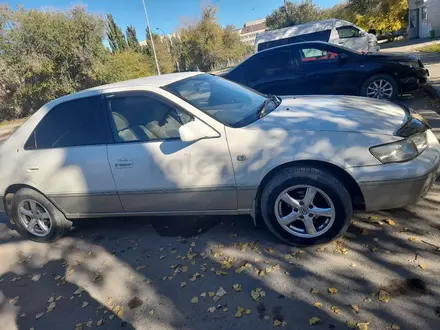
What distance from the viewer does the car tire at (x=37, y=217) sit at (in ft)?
11.9

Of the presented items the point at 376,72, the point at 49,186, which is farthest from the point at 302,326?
the point at 376,72

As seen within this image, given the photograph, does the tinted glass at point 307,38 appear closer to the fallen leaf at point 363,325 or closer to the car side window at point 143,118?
the car side window at point 143,118

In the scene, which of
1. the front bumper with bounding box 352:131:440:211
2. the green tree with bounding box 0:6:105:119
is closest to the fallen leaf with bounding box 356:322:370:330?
the front bumper with bounding box 352:131:440:211

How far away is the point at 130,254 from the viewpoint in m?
3.35

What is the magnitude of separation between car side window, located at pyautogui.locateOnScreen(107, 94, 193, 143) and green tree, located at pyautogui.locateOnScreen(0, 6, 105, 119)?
73.0 feet

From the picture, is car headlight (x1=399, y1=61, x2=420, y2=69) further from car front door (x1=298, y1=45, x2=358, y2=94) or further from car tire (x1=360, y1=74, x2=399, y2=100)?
car front door (x1=298, y1=45, x2=358, y2=94)

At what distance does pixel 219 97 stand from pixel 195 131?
34.4 inches

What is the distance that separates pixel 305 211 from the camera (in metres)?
2.79

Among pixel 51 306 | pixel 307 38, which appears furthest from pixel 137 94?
pixel 307 38

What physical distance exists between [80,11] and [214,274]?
81.7 feet

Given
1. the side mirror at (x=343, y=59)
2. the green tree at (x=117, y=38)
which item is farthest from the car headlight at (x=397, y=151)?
the green tree at (x=117, y=38)

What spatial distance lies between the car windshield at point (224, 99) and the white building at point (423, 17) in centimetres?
2722

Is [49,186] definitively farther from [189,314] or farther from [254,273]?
[254,273]

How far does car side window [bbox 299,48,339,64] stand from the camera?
6855 mm
